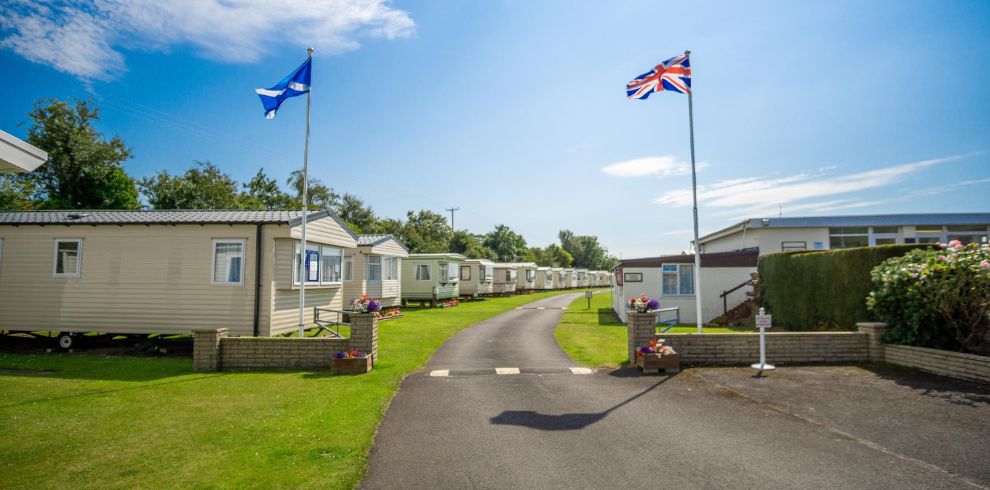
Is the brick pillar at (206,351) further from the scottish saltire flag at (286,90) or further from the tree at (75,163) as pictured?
the tree at (75,163)

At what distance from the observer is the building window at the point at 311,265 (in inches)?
543

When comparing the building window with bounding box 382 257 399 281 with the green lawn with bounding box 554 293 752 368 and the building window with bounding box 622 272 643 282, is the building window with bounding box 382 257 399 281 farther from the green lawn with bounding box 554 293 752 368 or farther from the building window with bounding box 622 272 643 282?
the building window with bounding box 622 272 643 282

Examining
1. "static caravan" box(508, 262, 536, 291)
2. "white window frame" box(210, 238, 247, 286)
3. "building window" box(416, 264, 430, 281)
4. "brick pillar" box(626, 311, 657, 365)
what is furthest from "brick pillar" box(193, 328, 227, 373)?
"static caravan" box(508, 262, 536, 291)

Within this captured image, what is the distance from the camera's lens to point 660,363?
375 inches

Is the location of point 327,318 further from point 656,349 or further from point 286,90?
point 656,349

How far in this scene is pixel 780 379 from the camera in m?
8.77

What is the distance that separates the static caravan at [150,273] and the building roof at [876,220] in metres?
18.8

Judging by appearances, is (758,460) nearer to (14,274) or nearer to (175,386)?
(175,386)

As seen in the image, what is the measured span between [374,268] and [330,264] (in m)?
6.13

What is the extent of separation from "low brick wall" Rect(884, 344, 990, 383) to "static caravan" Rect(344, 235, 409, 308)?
1758cm

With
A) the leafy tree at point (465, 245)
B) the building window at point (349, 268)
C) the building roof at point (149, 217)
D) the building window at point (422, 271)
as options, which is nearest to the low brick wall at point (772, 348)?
the building roof at point (149, 217)

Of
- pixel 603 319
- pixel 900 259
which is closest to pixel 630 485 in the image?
pixel 900 259

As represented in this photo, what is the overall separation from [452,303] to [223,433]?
78.7 ft

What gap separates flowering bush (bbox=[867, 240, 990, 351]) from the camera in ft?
28.4
